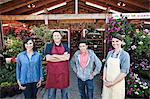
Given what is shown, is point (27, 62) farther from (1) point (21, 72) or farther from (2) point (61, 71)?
(2) point (61, 71)

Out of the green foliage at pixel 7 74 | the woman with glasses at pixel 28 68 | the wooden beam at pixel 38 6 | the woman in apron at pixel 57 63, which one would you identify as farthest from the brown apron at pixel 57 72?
the wooden beam at pixel 38 6

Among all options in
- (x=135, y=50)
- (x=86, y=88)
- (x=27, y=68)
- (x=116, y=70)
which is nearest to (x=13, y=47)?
(x=27, y=68)

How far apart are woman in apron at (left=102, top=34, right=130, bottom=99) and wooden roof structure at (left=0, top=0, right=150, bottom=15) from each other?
450 centimetres

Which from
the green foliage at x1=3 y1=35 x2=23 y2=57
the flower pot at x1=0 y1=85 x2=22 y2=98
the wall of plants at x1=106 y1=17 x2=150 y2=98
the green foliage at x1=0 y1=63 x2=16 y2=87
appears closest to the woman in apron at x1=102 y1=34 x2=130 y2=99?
the wall of plants at x1=106 y1=17 x2=150 y2=98

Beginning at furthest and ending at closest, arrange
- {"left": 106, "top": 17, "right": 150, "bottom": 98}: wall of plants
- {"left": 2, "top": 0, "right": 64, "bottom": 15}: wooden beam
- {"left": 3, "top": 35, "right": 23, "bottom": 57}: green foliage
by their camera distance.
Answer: {"left": 2, "top": 0, "right": 64, "bottom": 15}: wooden beam, {"left": 3, "top": 35, "right": 23, "bottom": 57}: green foliage, {"left": 106, "top": 17, "right": 150, "bottom": 98}: wall of plants

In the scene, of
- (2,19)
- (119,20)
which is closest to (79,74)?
(119,20)

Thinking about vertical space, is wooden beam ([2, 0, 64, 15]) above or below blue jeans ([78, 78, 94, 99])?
above

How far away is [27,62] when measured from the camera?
9.91 ft

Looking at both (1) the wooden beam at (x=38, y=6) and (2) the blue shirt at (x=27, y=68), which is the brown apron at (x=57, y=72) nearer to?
(2) the blue shirt at (x=27, y=68)

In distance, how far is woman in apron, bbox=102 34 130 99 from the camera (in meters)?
2.88

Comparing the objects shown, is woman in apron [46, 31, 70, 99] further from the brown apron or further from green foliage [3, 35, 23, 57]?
green foliage [3, 35, 23, 57]

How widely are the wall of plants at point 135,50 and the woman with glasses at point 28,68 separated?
1867mm

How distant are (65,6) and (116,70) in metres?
7.16

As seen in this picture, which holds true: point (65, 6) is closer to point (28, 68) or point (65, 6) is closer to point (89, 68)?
point (89, 68)
